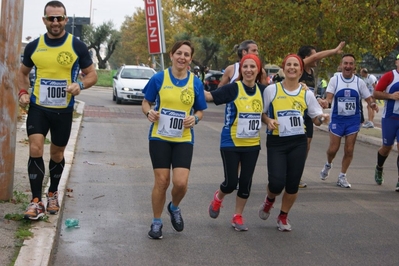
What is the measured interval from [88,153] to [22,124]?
14.9ft

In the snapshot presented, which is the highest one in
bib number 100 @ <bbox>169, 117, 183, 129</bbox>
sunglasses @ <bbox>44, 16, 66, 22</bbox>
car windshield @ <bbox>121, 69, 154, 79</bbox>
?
sunglasses @ <bbox>44, 16, 66, 22</bbox>

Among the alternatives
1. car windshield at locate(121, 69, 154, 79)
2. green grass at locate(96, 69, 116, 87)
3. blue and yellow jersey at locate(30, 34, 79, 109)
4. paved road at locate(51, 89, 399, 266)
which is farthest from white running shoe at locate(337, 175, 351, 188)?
green grass at locate(96, 69, 116, 87)

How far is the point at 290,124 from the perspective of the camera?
25.4ft

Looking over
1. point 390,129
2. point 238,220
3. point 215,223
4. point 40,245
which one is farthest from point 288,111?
point 390,129

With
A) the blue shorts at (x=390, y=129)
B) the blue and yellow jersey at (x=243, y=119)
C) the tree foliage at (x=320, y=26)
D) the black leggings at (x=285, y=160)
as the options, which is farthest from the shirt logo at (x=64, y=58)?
the tree foliage at (x=320, y=26)

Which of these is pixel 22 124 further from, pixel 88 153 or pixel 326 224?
pixel 326 224

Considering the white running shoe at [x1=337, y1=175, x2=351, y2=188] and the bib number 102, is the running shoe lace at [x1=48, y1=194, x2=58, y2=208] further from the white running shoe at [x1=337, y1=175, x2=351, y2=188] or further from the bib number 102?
the white running shoe at [x1=337, y1=175, x2=351, y2=188]

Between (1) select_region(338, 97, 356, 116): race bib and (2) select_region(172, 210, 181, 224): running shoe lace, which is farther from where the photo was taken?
(1) select_region(338, 97, 356, 116): race bib

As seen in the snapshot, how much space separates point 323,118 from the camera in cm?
784

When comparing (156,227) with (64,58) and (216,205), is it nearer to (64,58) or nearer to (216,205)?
(216,205)

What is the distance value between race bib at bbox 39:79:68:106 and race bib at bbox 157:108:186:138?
1062 millimetres

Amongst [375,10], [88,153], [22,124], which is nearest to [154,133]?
[88,153]

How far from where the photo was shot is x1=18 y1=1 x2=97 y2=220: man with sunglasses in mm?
7480

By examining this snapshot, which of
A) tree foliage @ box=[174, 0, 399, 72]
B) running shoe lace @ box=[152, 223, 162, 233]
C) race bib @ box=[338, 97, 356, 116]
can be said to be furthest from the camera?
tree foliage @ box=[174, 0, 399, 72]
